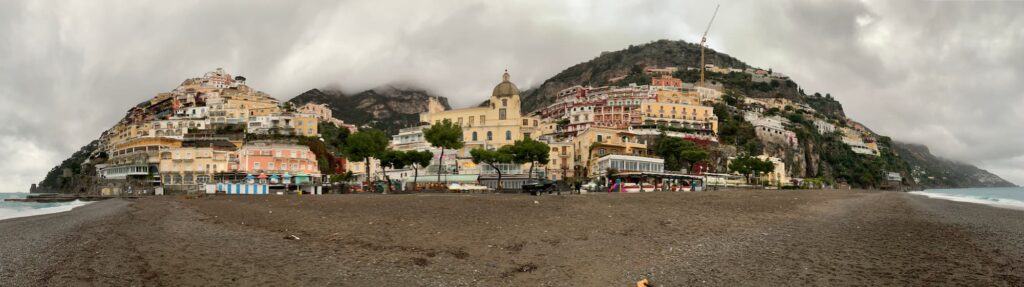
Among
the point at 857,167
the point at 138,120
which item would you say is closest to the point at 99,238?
the point at 138,120

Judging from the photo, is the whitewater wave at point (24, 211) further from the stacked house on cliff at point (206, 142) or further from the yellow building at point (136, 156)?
the yellow building at point (136, 156)

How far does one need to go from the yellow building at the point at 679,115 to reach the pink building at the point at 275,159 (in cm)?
7030

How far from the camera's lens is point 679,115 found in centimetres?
13325

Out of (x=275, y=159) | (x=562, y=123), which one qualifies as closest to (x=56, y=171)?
(x=275, y=159)

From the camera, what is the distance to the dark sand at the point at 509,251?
12.6 m

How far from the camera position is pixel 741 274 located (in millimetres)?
13188

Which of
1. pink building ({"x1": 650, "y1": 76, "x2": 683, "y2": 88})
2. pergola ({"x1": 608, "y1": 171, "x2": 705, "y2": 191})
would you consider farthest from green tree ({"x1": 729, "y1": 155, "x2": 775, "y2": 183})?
pink building ({"x1": 650, "y1": 76, "x2": 683, "y2": 88})

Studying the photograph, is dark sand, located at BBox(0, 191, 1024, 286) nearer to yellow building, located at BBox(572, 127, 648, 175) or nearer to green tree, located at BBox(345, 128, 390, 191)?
green tree, located at BBox(345, 128, 390, 191)

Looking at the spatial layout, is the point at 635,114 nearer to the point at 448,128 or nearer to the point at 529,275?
the point at 448,128

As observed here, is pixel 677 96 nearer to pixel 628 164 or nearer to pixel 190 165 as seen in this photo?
pixel 628 164

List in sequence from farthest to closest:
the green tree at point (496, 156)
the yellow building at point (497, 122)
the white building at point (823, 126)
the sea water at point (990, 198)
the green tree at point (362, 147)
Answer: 1. the white building at point (823, 126)
2. the yellow building at point (497, 122)
3. the green tree at point (496, 156)
4. the green tree at point (362, 147)
5. the sea water at point (990, 198)

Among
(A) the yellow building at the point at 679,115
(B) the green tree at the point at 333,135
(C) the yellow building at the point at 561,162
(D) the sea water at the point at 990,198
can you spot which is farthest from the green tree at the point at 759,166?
(B) the green tree at the point at 333,135

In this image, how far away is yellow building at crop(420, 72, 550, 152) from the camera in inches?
3435

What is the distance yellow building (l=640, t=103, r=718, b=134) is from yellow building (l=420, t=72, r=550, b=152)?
1853 inches
